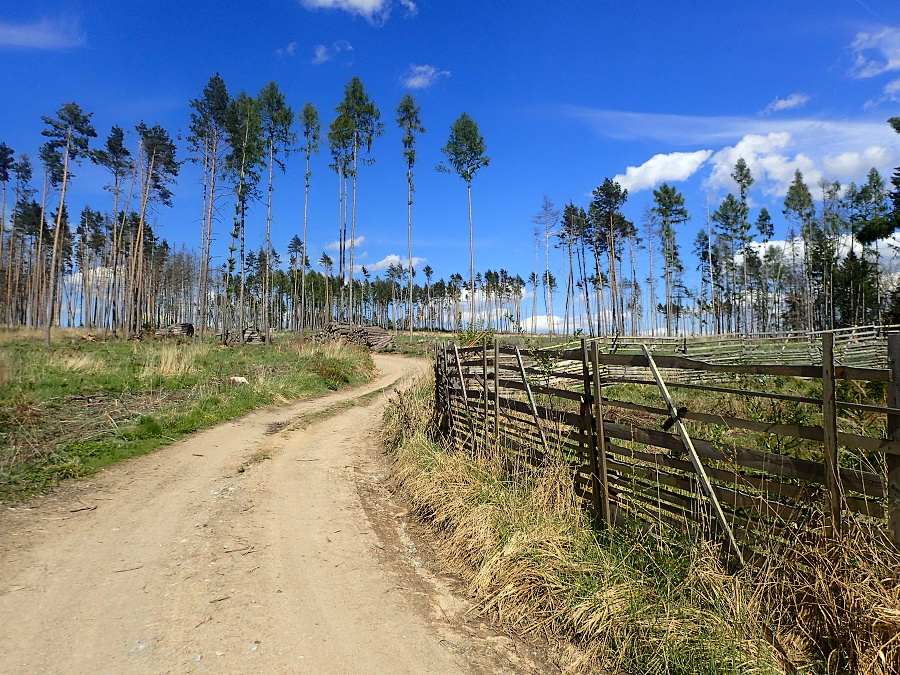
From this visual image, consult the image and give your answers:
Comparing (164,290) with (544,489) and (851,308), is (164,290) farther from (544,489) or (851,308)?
(851,308)

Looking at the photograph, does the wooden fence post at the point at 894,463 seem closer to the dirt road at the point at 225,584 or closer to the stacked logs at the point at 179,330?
the dirt road at the point at 225,584

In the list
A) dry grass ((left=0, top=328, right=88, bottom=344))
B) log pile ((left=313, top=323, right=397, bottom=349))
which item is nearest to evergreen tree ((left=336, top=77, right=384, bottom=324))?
log pile ((left=313, top=323, right=397, bottom=349))

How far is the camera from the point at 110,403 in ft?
32.0

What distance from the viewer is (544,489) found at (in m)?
4.68

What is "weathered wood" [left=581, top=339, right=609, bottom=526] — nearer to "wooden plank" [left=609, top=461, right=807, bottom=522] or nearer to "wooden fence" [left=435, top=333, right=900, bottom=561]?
"wooden fence" [left=435, top=333, right=900, bottom=561]

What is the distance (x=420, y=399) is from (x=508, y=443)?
5.40 m

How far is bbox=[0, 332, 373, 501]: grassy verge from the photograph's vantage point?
6.71 metres

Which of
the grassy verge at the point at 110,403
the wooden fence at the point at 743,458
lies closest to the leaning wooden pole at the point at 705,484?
the wooden fence at the point at 743,458

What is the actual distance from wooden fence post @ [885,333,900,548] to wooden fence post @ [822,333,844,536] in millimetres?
202

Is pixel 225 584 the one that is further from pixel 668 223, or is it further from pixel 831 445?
pixel 668 223

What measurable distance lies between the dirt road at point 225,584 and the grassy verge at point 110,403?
2.48ft

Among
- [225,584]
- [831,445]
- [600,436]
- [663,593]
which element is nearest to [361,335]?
[225,584]

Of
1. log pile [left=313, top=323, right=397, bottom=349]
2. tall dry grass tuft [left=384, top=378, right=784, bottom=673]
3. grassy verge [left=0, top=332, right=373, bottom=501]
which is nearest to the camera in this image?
tall dry grass tuft [left=384, top=378, right=784, bottom=673]

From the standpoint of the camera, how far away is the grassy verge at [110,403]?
264 inches
